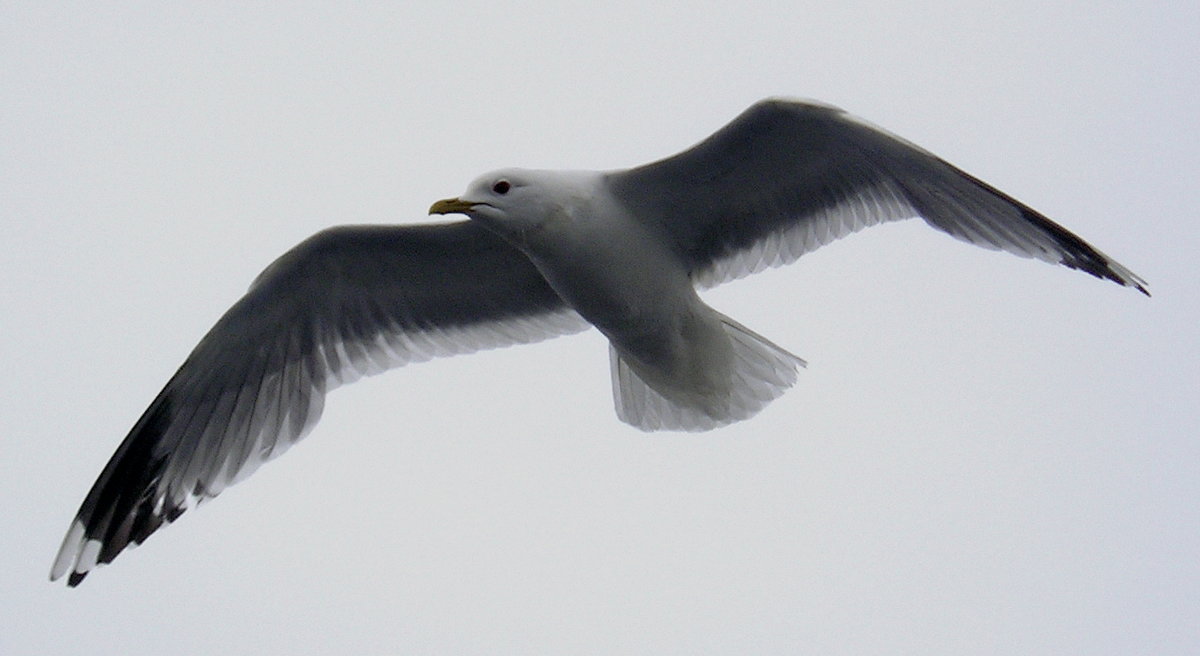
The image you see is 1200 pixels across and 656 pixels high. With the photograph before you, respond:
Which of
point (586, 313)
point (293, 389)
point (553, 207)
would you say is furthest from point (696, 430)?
point (293, 389)

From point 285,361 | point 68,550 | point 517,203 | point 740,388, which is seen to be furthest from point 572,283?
point 68,550

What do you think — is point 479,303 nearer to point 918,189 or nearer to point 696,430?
point 696,430

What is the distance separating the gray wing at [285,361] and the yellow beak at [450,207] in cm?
74

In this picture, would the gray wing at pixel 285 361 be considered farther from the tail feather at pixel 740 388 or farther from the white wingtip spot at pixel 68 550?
the tail feather at pixel 740 388

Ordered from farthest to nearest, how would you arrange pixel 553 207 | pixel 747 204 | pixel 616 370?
pixel 616 370
pixel 747 204
pixel 553 207

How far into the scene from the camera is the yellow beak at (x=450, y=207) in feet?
18.5

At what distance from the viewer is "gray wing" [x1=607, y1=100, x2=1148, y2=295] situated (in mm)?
5695

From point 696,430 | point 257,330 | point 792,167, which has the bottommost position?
point 696,430

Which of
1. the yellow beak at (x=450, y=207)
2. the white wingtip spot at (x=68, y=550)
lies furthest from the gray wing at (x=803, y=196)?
the white wingtip spot at (x=68, y=550)

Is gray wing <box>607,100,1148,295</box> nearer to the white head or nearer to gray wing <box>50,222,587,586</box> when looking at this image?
the white head

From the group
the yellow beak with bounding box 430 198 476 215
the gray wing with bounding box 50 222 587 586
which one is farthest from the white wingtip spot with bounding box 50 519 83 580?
the yellow beak with bounding box 430 198 476 215

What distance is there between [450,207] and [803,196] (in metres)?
1.38

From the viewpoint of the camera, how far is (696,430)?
252 inches

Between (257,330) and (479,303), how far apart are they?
899mm
